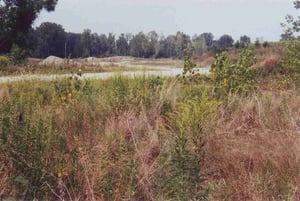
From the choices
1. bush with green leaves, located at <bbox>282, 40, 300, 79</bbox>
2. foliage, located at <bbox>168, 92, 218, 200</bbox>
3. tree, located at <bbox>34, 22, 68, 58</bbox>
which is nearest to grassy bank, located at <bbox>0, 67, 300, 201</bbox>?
foliage, located at <bbox>168, 92, 218, 200</bbox>

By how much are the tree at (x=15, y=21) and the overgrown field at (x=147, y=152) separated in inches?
807

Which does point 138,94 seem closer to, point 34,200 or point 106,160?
point 106,160

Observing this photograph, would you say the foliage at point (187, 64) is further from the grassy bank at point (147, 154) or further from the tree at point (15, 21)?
the tree at point (15, 21)

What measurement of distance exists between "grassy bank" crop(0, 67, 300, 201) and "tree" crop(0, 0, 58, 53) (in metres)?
20.8

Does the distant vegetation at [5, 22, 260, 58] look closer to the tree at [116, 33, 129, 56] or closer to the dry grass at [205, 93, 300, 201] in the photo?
the tree at [116, 33, 129, 56]

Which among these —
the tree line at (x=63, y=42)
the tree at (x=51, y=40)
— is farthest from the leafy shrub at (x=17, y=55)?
the tree at (x=51, y=40)

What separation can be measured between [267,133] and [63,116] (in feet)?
7.56

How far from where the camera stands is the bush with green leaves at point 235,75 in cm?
693

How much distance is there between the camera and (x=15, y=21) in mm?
25344

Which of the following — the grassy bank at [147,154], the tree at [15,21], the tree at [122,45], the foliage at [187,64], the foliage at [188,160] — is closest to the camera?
the foliage at [188,160]

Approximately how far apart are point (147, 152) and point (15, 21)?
2263 cm

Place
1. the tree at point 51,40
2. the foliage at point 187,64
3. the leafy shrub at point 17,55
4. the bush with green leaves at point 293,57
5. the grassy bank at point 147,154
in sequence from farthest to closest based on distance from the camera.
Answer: the tree at point 51,40
the leafy shrub at point 17,55
the bush with green leaves at point 293,57
the foliage at point 187,64
the grassy bank at point 147,154

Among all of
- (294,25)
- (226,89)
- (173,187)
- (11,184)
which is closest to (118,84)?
(226,89)

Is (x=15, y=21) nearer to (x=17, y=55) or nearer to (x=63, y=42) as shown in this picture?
(x=17, y=55)
